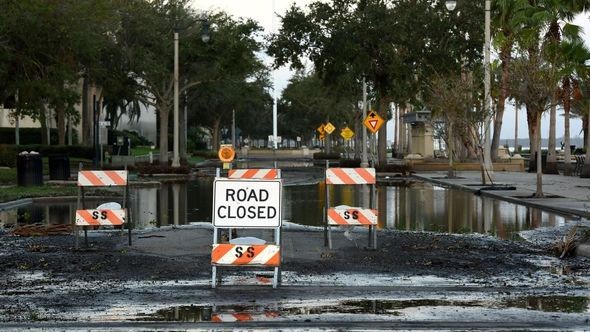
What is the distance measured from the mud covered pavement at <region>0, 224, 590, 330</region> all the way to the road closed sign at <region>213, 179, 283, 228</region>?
764 millimetres

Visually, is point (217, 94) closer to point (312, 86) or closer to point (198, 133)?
point (312, 86)

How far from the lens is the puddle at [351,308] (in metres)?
8.71

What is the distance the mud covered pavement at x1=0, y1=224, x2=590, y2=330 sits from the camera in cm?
858

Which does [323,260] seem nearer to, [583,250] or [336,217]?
[336,217]

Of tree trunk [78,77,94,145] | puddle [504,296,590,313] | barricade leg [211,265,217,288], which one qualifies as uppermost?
tree trunk [78,77,94,145]

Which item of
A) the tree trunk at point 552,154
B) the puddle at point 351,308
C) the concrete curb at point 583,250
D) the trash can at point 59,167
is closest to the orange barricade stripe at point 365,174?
the concrete curb at point 583,250

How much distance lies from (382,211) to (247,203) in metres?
12.7

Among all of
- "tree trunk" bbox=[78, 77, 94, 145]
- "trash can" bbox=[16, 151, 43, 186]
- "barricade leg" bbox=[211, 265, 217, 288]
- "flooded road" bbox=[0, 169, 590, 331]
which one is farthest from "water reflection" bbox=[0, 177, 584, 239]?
"tree trunk" bbox=[78, 77, 94, 145]

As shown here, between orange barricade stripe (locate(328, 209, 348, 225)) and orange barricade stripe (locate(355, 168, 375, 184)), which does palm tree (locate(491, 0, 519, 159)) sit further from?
orange barricade stripe (locate(328, 209, 348, 225))

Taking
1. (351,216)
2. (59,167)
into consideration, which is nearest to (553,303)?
(351,216)

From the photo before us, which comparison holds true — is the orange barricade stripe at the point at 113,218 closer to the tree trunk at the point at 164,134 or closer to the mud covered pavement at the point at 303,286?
the mud covered pavement at the point at 303,286

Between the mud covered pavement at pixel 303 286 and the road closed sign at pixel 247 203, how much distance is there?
0.76 meters

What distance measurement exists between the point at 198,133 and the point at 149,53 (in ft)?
226

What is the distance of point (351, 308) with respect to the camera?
9148mm
